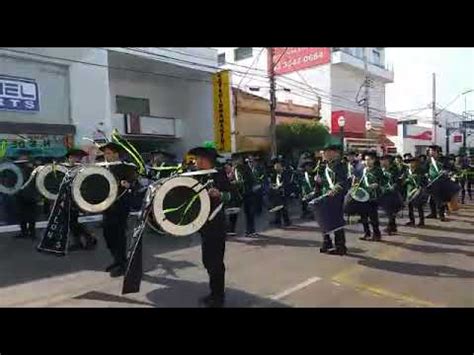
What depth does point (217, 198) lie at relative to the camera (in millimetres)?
4895

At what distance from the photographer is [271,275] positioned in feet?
20.3

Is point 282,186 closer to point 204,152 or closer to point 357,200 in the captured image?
point 357,200

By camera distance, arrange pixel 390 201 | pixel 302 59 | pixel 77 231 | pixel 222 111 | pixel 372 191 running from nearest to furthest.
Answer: pixel 77 231, pixel 372 191, pixel 390 201, pixel 222 111, pixel 302 59

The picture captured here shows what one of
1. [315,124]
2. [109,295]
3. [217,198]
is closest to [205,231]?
[217,198]

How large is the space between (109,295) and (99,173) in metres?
1.45

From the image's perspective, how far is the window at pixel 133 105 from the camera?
52.2ft

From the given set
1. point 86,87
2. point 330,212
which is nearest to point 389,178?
point 330,212

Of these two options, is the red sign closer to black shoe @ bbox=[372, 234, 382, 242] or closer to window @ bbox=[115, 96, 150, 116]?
window @ bbox=[115, 96, 150, 116]

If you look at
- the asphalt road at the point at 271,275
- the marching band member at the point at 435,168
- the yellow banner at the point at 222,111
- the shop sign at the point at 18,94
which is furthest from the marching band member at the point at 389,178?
the shop sign at the point at 18,94

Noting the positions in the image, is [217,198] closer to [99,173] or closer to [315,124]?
[99,173]

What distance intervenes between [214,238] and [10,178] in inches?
215

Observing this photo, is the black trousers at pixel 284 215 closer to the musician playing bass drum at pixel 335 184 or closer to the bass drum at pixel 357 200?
the bass drum at pixel 357 200

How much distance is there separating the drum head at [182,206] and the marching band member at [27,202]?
469 centimetres

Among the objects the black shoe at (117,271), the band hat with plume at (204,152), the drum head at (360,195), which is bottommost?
the black shoe at (117,271)
